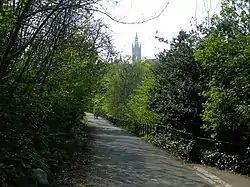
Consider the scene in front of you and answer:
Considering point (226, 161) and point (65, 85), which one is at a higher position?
point (65, 85)

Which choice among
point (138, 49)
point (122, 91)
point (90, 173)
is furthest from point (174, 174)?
point (138, 49)

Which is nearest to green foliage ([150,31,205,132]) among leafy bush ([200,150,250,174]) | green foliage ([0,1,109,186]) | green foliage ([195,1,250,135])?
leafy bush ([200,150,250,174])

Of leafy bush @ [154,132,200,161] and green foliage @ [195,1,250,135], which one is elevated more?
green foliage @ [195,1,250,135]

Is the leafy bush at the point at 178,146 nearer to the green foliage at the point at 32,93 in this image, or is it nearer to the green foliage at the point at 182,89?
the green foliage at the point at 182,89

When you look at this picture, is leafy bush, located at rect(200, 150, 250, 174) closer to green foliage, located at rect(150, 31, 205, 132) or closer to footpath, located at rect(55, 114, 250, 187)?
footpath, located at rect(55, 114, 250, 187)

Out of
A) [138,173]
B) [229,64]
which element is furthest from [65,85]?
[229,64]

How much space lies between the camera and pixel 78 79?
20.1 meters

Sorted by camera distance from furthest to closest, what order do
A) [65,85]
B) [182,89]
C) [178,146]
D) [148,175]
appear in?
[178,146] → [182,89] → [65,85] → [148,175]

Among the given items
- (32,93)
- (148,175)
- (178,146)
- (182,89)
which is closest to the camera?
(32,93)

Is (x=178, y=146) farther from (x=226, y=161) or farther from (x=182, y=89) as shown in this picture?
(x=226, y=161)

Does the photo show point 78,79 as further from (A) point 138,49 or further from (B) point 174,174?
(A) point 138,49

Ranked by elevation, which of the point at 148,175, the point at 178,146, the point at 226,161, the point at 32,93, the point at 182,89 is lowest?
the point at 148,175

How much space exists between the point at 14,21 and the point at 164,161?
1208 cm

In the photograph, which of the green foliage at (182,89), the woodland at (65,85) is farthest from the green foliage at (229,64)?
the green foliage at (182,89)
